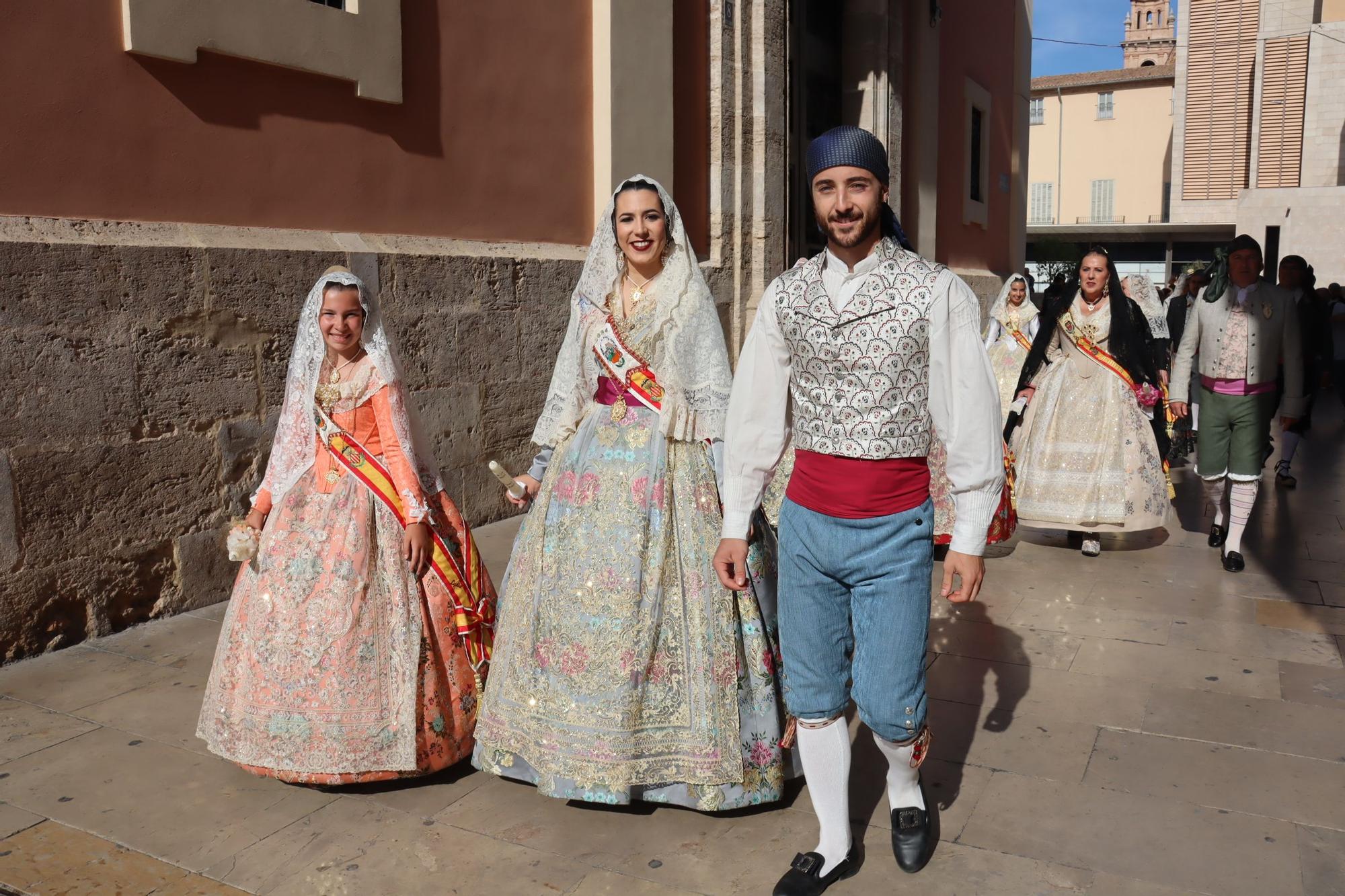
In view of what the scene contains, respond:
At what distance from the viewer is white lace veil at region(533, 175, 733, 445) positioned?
3383 millimetres

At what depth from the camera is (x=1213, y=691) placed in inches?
170

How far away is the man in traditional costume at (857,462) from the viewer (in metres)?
2.62

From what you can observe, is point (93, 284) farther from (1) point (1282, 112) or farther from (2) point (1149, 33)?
(2) point (1149, 33)

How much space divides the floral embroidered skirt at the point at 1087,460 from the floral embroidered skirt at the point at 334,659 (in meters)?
4.50

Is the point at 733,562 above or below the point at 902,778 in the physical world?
above

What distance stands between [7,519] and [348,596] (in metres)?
2.08

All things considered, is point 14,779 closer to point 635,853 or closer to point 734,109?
point 635,853

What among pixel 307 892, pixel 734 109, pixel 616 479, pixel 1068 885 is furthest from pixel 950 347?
pixel 734 109

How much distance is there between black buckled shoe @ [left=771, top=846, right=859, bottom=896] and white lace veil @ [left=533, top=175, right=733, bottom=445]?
3.99 ft

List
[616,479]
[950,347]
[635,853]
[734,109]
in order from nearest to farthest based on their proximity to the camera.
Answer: [950,347] < [635,853] < [616,479] < [734,109]

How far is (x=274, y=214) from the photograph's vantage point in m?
5.74

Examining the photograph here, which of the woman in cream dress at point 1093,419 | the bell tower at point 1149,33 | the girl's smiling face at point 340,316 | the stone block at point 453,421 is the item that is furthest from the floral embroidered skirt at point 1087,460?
the bell tower at point 1149,33

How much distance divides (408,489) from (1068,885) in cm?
217

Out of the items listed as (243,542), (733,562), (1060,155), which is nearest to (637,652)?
(733,562)
